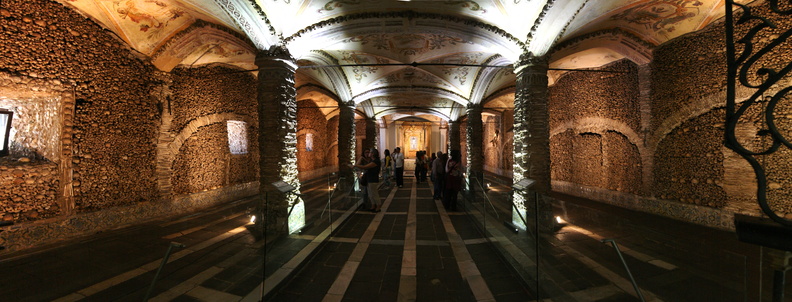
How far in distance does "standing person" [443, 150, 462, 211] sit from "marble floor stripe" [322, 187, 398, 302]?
189 cm

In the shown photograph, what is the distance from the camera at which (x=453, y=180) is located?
6473 millimetres

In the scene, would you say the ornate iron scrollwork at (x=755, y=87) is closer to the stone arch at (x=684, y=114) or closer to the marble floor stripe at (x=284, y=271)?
the marble floor stripe at (x=284, y=271)

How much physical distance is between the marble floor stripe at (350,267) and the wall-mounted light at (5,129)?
565cm

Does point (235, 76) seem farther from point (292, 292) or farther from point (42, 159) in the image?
point (292, 292)

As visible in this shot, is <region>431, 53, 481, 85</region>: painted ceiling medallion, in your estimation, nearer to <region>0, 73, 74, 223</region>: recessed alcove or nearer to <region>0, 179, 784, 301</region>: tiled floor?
<region>0, 179, 784, 301</region>: tiled floor

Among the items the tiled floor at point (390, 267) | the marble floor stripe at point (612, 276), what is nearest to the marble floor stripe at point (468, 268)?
the tiled floor at point (390, 267)

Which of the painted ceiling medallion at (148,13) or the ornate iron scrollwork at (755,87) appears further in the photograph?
the painted ceiling medallion at (148,13)

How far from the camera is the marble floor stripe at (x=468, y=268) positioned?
302 cm

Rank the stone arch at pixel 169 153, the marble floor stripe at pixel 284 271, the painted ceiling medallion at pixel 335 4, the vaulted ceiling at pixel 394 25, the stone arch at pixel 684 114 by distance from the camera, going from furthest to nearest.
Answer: the stone arch at pixel 169 153
the stone arch at pixel 684 114
the painted ceiling medallion at pixel 335 4
the vaulted ceiling at pixel 394 25
the marble floor stripe at pixel 284 271

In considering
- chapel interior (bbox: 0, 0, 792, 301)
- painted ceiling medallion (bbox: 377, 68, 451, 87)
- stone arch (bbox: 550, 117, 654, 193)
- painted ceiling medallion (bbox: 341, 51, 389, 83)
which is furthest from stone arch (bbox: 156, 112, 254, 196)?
stone arch (bbox: 550, 117, 654, 193)

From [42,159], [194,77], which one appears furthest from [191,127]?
[42,159]

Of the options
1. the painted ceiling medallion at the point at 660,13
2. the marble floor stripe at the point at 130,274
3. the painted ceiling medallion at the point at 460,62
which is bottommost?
the marble floor stripe at the point at 130,274

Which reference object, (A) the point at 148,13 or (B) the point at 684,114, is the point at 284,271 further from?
(B) the point at 684,114

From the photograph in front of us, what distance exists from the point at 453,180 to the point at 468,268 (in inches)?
120
